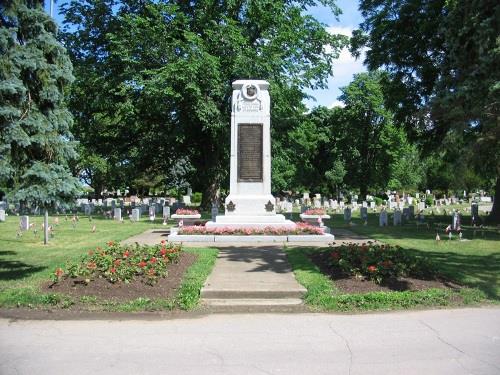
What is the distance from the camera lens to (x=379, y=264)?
920 centimetres

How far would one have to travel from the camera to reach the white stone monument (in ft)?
60.0

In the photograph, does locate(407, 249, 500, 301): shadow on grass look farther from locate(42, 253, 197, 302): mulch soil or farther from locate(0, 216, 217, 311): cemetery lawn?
locate(42, 253, 197, 302): mulch soil

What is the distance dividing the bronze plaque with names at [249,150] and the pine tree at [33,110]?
30.7ft

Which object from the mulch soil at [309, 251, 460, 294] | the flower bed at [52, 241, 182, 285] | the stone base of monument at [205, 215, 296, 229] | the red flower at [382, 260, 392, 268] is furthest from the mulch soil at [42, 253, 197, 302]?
the stone base of monument at [205, 215, 296, 229]

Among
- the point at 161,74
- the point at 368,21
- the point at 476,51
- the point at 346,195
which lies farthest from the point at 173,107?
the point at 346,195

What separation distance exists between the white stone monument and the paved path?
11085 mm

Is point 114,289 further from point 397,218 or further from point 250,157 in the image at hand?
point 397,218

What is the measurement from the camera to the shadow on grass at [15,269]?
9.83 m

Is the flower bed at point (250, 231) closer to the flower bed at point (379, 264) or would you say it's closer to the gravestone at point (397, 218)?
the flower bed at point (379, 264)

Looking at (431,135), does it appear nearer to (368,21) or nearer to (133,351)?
(368,21)

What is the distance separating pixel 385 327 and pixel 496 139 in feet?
23.4

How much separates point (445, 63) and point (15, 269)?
15684 mm

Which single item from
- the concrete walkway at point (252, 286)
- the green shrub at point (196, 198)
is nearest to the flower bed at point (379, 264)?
the concrete walkway at point (252, 286)

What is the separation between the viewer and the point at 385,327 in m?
6.57
